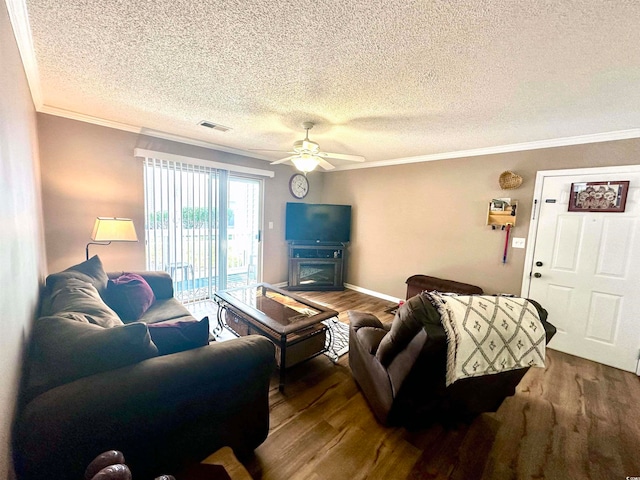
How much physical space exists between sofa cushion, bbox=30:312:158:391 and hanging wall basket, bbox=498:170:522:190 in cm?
384

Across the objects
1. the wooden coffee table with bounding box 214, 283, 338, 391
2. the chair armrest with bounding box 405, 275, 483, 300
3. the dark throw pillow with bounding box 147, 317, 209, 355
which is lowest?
the wooden coffee table with bounding box 214, 283, 338, 391

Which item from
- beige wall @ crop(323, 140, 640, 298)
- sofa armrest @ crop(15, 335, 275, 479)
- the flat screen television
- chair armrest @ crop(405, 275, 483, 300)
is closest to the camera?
sofa armrest @ crop(15, 335, 275, 479)

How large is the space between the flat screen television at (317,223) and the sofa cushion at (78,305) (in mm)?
3214

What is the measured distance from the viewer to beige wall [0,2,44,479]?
0.93 metres

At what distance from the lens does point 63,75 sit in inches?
76.2

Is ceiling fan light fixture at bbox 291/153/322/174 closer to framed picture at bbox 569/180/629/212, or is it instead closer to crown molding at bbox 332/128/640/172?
crown molding at bbox 332/128/640/172

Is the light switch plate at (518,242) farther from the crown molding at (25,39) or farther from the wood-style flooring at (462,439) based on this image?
the crown molding at (25,39)

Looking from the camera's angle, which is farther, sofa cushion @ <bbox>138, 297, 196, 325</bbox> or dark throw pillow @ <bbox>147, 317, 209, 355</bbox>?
sofa cushion @ <bbox>138, 297, 196, 325</bbox>

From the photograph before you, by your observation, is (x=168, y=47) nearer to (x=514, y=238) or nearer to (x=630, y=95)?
(x=630, y=95)

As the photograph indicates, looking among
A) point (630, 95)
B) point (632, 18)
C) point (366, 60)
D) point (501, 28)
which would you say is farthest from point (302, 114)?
point (630, 95)

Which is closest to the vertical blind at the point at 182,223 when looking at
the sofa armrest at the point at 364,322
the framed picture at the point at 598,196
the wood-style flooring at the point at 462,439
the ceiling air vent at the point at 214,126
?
the ceiling air vent at the point at 214,126

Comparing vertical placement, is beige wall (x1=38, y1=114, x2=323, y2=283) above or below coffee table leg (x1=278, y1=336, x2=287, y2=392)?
above

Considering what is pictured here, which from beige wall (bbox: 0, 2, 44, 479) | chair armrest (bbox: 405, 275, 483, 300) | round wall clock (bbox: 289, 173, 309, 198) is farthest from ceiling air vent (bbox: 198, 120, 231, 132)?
chair armrest (bbox: 405, 275, 483, 300)

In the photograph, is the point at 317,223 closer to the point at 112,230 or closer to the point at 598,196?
the point at 112,230
